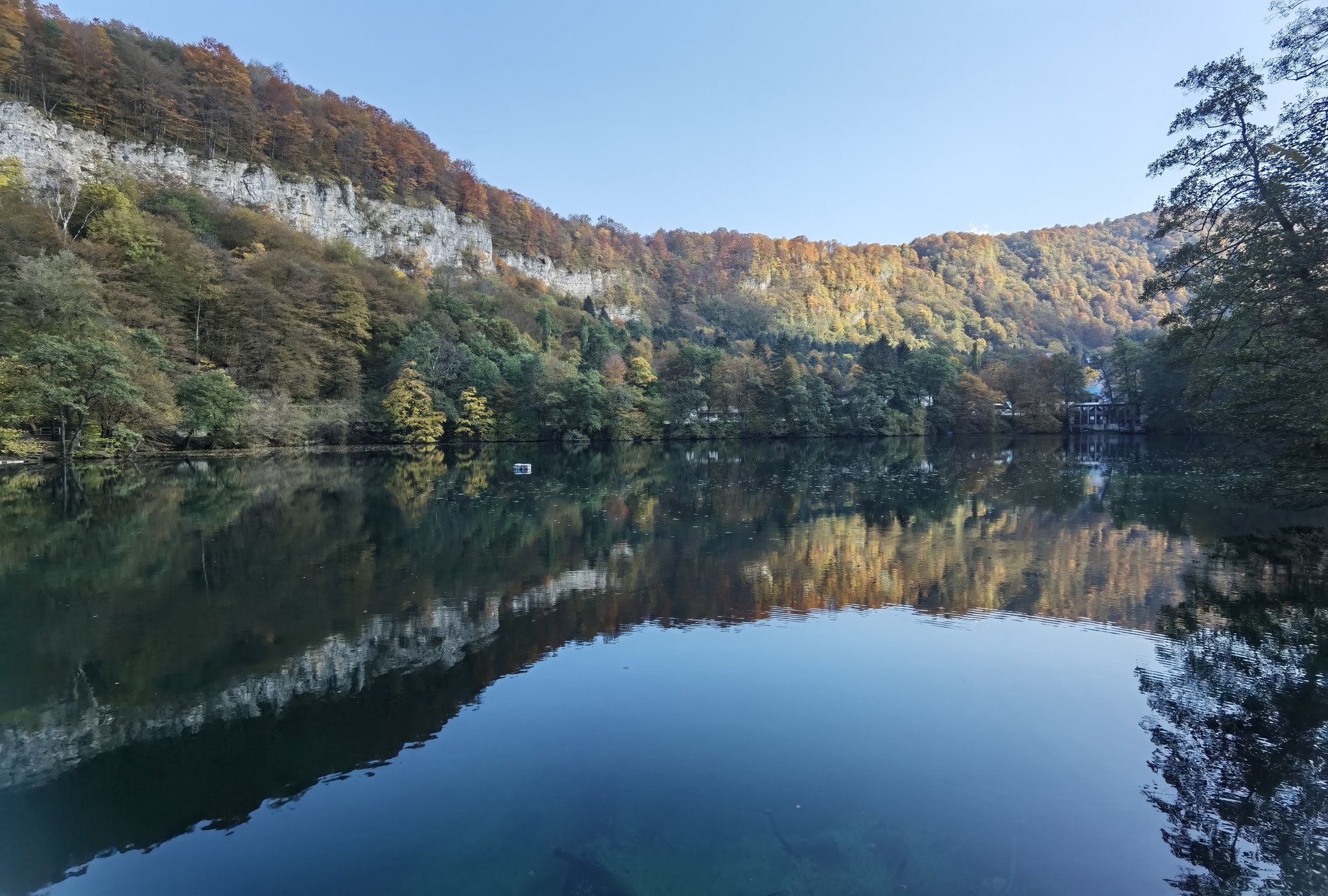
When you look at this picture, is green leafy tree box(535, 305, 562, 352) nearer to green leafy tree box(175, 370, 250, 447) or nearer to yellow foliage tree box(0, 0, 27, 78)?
green leafy tree box(175, 370, 250, 447)

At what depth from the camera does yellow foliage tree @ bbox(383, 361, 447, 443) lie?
45.1 metres

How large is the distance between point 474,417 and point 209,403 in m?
18.3

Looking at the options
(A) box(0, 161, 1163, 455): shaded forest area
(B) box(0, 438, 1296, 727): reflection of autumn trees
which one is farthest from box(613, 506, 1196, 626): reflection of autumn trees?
(A) box(0, 161, 1163, 455): shaded forest area

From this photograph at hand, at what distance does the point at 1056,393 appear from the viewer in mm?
63000

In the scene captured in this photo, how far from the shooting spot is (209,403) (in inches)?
1328

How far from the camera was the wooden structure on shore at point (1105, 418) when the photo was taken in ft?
204

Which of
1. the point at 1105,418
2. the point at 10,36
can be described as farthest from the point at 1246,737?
the point at 10,36

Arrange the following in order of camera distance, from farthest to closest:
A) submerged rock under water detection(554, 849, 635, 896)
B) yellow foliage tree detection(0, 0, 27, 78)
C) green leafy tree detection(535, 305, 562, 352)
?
1. green leafy tree detection(535, 305, 562, 352)
2. yellow foliage tree detection(0, 0, 27, 78)
3. submerged rock under water detection(554, 849, 635, 896)

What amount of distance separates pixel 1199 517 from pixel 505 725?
1856cm

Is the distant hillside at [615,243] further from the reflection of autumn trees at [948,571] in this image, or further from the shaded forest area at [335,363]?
the reflection of autumn trees at [948,571]

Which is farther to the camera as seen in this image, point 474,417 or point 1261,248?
point 474,417

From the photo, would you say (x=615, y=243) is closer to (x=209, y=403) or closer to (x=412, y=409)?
(x=412, y=409)

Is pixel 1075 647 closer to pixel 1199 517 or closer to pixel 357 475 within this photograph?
pixel 1199 517

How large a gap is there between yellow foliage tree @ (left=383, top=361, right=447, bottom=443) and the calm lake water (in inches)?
1212
